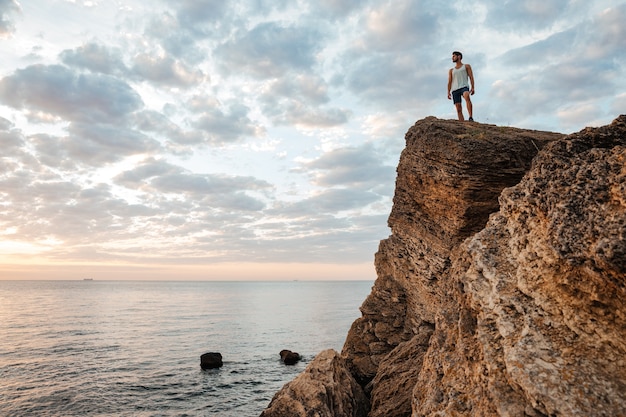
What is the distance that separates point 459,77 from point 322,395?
15421 mm

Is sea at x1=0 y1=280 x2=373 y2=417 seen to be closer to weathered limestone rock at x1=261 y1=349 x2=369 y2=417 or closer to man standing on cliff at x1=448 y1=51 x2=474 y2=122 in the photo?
weathered limestone rock at x1=261 y1=349 x2=369 y2=417

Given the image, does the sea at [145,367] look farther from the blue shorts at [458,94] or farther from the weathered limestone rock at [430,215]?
the blue shorts at [458,94]

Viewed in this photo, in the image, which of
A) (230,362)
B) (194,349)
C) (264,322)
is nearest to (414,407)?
(230,362)

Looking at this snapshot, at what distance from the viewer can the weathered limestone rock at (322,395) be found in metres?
14.8

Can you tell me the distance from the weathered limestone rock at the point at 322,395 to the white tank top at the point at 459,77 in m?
14.1

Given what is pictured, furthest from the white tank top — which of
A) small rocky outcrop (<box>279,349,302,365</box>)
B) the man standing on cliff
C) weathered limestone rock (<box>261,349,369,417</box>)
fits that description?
small rocky outcrop (<box>279,349,302,365</box>)

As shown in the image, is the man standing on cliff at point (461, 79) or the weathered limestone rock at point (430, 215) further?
the man standing on cliff at point (461, 79)

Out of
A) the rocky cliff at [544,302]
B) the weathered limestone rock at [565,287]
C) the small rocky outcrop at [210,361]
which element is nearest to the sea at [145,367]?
the small rocky outcrop at [210,361]

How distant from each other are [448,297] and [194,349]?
3936 cm

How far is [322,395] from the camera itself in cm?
1522

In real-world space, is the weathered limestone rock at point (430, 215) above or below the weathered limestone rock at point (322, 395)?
above

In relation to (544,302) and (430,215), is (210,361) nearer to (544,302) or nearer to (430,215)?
(430,215)

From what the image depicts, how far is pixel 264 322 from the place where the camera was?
69.8 m

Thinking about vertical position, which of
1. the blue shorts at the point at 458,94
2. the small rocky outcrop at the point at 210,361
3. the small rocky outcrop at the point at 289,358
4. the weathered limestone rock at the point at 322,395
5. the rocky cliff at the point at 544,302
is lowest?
the small rocky outcrop at the point at 289,358
